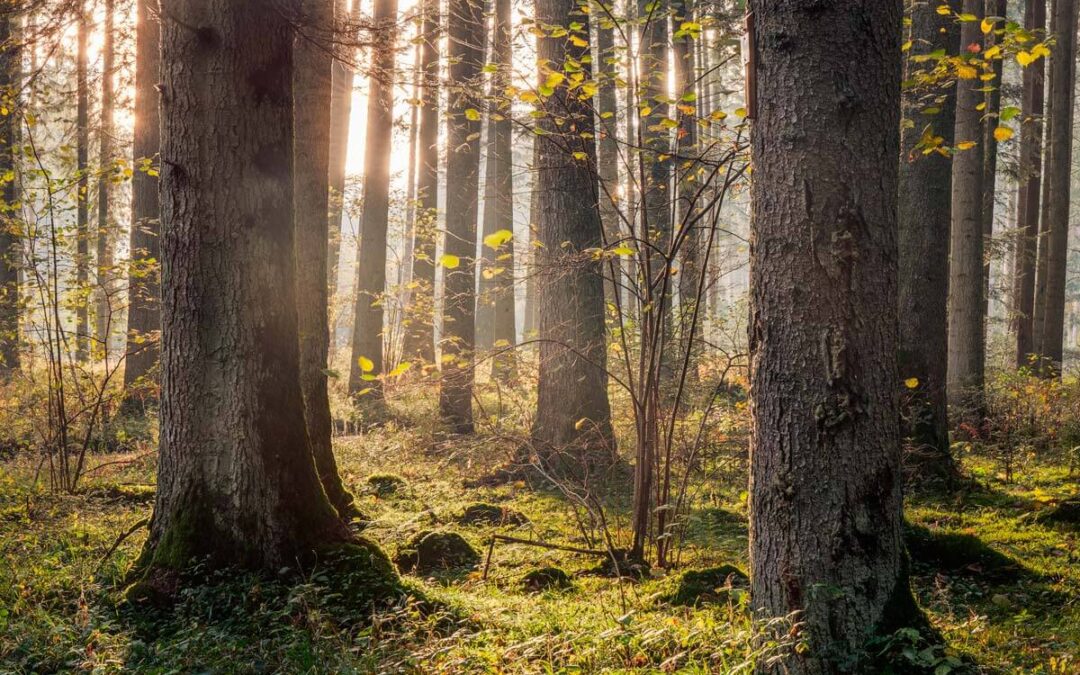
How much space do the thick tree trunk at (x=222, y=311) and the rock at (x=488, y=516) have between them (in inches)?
87.2

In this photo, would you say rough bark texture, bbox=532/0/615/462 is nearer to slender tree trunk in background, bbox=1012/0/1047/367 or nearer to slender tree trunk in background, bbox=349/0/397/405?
slender tree trunk in background, bbox=349/0/397/405

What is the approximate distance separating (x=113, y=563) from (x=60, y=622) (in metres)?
1.00

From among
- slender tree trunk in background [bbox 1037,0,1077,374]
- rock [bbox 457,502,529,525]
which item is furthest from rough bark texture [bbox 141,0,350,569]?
slender tree trunk in background [bbox 1037,0,1077,374]

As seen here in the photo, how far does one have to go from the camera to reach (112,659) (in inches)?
162

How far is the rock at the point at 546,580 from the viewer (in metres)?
5.67

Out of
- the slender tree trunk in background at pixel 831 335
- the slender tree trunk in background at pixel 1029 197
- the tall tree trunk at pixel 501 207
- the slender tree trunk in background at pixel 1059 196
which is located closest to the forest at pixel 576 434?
the slender tree trunk in background at pixel 831 335

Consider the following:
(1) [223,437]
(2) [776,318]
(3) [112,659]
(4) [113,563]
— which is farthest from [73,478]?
(2) [776,318]

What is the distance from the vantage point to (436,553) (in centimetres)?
633

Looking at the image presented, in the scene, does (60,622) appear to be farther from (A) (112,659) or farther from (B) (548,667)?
(B) (548,667)

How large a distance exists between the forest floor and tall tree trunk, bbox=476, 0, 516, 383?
1.68 meters

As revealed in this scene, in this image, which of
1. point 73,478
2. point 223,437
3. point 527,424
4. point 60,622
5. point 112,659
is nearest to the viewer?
point 112,659

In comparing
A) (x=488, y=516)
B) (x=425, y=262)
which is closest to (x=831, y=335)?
(x=488, y=516)

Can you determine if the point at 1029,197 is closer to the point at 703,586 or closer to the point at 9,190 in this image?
the point at 703,586

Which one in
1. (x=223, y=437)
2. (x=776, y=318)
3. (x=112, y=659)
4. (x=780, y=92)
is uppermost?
(x=780, y=92)
